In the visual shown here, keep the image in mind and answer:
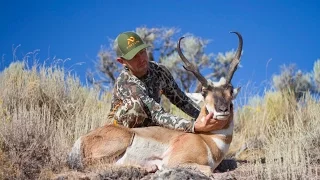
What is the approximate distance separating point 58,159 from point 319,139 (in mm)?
3800

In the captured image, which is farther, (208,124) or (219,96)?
(208,124)

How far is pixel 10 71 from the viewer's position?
10.7 m

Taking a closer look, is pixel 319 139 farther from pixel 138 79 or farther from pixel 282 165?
pixel 138 79

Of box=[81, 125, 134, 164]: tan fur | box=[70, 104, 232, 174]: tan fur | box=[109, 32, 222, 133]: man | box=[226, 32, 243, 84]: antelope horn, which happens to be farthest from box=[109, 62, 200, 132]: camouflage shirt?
box=[226, 32, 243, 84]: antelope horn

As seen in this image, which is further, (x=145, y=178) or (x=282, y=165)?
(x=282, y=165)

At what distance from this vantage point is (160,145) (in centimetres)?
639

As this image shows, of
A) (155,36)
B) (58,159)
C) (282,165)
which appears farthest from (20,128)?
(155,36)

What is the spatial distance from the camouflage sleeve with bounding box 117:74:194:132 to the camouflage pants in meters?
0.06

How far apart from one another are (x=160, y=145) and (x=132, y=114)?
2.36ft

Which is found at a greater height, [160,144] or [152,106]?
[152,106]

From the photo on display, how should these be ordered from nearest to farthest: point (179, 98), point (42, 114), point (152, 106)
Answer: point (152, 106) < point (179, 98) < point (42, 114)

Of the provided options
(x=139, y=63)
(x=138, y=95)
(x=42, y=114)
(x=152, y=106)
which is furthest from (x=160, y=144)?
(x=42, y=114)

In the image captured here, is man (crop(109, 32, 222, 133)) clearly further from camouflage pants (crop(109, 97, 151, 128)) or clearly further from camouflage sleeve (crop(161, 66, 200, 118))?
camouflage sleeve (crop(161, 66, 200, 118))

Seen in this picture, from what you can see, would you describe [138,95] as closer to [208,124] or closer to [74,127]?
[208,124]
